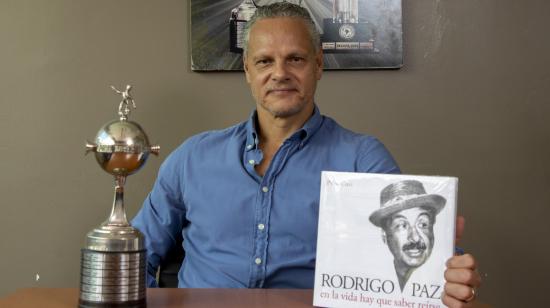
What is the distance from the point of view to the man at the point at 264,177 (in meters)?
1.28

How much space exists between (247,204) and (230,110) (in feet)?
2.05

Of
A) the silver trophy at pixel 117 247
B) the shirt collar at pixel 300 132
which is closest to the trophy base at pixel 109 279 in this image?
the silver trophy at pixel 117 247

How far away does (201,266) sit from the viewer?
4.40ft

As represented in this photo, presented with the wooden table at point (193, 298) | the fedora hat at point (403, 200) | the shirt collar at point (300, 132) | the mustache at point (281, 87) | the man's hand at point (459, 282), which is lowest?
the wooden table at point (193, 298)

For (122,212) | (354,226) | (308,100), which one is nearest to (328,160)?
(308,100)

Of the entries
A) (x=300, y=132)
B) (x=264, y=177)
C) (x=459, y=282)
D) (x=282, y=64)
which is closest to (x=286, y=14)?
(x=282, y=64)

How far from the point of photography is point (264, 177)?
1.32m

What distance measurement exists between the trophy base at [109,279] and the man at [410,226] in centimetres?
38

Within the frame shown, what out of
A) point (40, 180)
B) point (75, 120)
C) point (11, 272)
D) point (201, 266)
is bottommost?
point (11, 272)

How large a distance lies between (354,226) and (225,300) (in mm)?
244

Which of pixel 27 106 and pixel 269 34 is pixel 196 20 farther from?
pixel 27 106

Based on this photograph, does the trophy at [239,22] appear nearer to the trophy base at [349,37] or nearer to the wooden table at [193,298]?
the trophy base at [349,37]

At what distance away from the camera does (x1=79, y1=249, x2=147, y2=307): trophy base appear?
32.4 inches

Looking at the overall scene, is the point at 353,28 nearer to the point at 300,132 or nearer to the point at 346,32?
the point at 346,32
